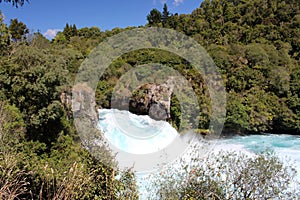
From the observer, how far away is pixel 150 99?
52.4 feet

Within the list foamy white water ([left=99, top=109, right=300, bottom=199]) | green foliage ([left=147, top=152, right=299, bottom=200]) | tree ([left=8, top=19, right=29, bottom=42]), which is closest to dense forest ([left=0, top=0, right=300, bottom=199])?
Result: tree ([left=8, top=19, right=29, bottom=42])

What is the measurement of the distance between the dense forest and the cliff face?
27.5 inches

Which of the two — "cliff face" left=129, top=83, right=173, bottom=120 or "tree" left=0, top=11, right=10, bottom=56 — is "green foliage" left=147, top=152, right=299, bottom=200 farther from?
"cliff face" left=129, top=83, right=173, bottom=120

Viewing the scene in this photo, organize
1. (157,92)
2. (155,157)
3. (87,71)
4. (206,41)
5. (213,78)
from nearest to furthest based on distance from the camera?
1. (155,157)
2. (87,71)
3. (157,92)
4. (213,78)
5. (206,41)

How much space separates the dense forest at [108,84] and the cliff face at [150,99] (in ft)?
2.29

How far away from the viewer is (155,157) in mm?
8664

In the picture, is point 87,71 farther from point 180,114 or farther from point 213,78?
point 213,78

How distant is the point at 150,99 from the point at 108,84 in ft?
9.52

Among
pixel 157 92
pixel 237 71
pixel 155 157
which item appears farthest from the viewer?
pixel 237 71

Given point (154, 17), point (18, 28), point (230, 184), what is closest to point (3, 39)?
point (230, 184)

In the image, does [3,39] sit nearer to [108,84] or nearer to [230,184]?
[108,84]

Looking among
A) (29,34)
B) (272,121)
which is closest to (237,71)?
(272,121)

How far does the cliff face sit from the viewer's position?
15742 millimetres

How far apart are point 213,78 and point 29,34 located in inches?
519
